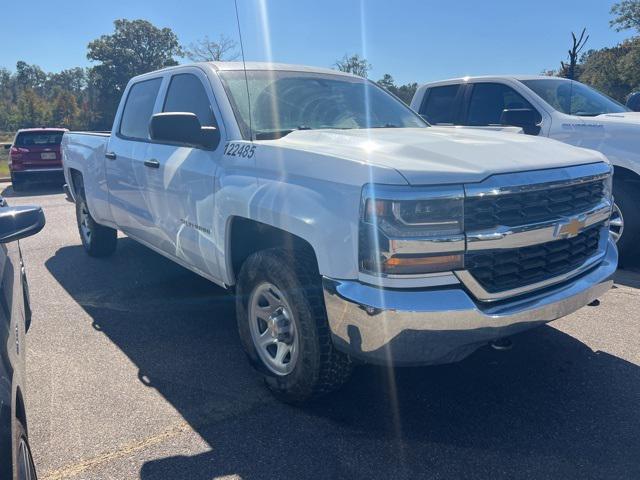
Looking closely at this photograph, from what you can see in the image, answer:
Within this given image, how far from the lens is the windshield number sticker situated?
324 cm

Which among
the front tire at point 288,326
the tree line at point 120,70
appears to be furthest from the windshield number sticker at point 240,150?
the tree line at point 120,70

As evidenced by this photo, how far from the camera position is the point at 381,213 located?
2465mm

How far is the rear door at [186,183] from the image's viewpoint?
11.9 feet

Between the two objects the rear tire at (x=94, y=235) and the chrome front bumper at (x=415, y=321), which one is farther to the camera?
the rear tire at (x=94, y=235)

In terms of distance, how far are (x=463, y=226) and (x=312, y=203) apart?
725 millimetres

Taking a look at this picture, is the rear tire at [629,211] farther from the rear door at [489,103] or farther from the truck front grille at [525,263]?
the truck front grille at [525,263]

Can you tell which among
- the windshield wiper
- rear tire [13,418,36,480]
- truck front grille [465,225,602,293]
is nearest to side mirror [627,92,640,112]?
truck front grille [465,225,602,293]

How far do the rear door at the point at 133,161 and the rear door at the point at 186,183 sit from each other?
0.13 metres

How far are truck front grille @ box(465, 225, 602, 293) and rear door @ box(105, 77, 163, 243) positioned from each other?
2811mm

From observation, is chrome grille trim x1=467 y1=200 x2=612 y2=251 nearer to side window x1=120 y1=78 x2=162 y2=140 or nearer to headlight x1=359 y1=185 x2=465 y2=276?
headlight x1=359 y1=185 x2=465 y2=276

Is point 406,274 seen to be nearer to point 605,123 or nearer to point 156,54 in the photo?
point 605,123

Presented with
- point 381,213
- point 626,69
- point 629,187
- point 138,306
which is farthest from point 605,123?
point 626,69

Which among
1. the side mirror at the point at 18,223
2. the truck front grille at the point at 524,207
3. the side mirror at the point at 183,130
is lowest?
the truck front grille at the point at 524,207

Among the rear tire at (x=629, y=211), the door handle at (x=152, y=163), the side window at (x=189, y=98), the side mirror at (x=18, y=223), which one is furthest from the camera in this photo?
the rear tire at (x=629, y=211)
